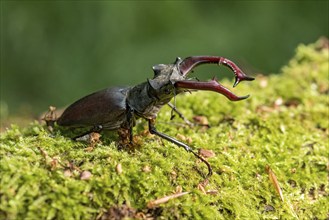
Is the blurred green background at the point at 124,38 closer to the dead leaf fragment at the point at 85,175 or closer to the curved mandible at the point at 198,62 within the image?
the curved mandible at the point at 198,62

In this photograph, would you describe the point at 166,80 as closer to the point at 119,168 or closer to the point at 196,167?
the point at 196,167

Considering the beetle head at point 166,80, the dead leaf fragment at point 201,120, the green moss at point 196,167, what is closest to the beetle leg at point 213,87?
the beetle head at point 166,80

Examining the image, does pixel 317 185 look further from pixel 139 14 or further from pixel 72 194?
pixel 139 14

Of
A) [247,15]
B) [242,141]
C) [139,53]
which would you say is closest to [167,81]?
[242,141]

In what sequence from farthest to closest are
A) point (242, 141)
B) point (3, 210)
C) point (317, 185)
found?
1. point (242, 141)
2. point (317, 185)
3. point (3, 210)

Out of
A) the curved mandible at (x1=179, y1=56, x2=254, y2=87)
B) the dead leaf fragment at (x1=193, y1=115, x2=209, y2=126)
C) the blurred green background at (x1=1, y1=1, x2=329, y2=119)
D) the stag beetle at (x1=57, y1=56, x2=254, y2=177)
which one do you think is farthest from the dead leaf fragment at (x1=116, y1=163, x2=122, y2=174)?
the blurred green background at (x1=1, y1=1, x2=329, y2=119)

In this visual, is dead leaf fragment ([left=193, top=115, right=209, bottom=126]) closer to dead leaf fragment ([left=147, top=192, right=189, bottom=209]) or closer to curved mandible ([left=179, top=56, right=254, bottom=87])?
curved mandible ([left=179, top=56, right=254, bottom=87])
